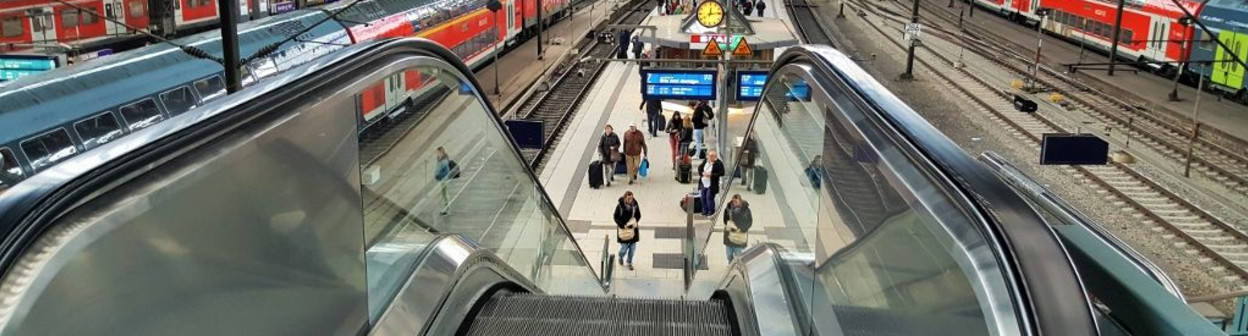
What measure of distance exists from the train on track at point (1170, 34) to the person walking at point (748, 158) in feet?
52.3

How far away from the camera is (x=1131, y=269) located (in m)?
2.56

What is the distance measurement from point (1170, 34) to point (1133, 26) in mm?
2823

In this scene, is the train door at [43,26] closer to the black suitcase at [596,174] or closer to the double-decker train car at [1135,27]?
the black suitcase at [596,174]

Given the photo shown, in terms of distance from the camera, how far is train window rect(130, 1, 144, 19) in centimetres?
2420

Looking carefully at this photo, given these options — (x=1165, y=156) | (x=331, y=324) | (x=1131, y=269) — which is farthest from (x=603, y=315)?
(x=1165, y=156)

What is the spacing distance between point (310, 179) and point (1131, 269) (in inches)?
95.1

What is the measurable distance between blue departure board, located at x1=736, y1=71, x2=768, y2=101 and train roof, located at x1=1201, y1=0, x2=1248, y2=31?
1362 cm

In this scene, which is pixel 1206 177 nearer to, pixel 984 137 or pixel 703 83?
pixel 984 137

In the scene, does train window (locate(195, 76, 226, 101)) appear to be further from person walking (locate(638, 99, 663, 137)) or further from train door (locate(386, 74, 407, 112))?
person walking (locate(638, 99, 663, 137))

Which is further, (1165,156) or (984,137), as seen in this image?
(984,137)

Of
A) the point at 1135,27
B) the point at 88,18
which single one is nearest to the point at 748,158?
the point at 88,18

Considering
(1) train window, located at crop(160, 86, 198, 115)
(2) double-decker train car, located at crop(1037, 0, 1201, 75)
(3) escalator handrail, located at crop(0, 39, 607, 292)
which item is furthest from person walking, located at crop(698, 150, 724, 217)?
A: (2) double-decker train car, located at crop(1037, 0, 1201, 75)

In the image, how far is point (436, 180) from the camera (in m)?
6.09

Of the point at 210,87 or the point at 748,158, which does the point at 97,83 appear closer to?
the point at 210,87
